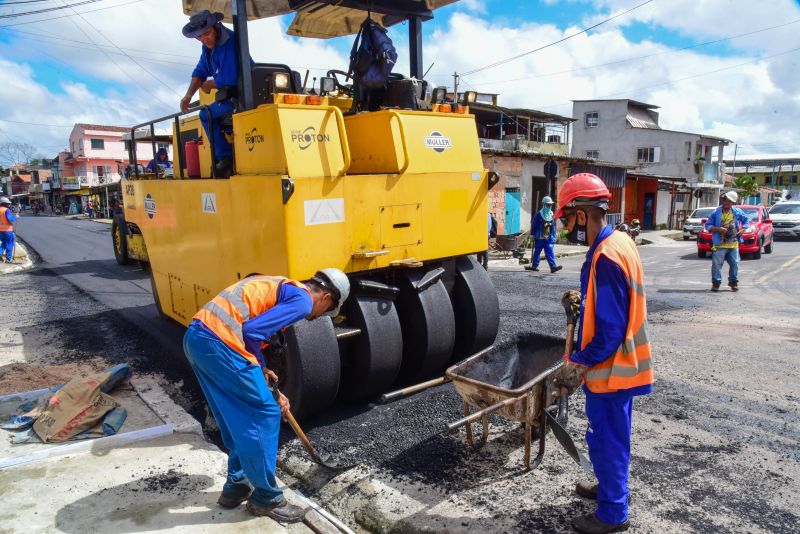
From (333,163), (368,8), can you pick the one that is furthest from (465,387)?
(368,8)

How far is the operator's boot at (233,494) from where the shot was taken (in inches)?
125

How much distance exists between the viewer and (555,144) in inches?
1188

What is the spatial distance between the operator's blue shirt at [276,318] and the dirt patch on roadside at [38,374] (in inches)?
120

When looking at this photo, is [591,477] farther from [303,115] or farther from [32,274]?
[32,274]

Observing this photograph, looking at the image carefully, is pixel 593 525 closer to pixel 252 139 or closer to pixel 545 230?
pixel 252 139

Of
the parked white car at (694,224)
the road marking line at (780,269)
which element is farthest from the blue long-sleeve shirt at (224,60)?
the parked white car at (694,224)

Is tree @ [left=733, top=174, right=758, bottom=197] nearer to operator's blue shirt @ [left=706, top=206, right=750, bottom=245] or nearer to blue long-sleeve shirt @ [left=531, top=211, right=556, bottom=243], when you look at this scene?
blue long-sleeve shirt @ [left=531, top=211, right=556, bottom=243]

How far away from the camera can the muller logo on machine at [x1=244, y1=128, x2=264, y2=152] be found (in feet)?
13.6

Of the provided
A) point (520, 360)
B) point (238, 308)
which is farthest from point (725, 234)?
point (238, 308)

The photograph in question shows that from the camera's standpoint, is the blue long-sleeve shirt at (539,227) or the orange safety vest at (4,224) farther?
the orange safety vest at (4,224)

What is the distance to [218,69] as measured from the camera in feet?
15.5

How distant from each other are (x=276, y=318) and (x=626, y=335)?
1.78m

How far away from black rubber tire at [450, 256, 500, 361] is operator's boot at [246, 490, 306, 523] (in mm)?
2456

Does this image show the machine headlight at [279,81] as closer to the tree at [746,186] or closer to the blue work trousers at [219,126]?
the blue work trousers at [219,126]
